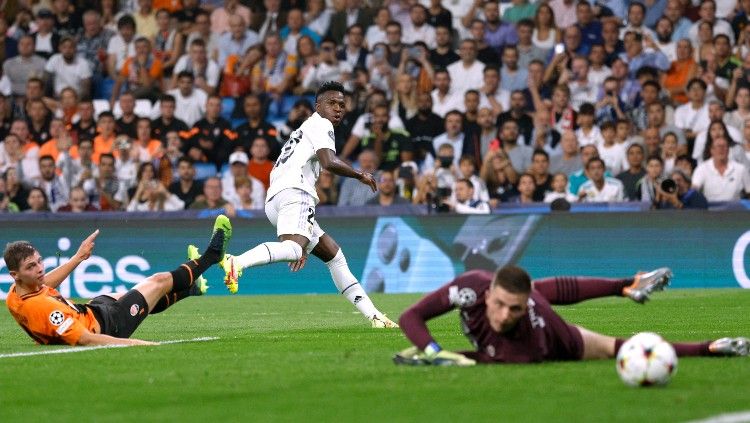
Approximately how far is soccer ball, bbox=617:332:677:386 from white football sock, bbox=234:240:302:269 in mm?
5641

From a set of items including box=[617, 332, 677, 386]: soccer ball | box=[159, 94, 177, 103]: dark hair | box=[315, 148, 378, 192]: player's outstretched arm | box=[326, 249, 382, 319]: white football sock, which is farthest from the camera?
box=[159, 94, 177, 103]: dark hair

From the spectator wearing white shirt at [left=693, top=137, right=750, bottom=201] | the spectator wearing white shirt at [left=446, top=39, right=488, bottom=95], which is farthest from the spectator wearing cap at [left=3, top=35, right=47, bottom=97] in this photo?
the spectator wearing white shirt at [left=693, top=137, right=750, bottom=201]

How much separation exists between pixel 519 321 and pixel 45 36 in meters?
19.6

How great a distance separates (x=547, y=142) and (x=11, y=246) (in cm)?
1228

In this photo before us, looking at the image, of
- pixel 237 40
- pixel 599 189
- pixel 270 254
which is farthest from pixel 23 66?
pixel 270 254

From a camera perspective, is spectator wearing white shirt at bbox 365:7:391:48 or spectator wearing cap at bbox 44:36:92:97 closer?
spectator wearing white shirt at bbox 365:7:391:48

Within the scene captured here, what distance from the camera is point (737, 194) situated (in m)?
19.7

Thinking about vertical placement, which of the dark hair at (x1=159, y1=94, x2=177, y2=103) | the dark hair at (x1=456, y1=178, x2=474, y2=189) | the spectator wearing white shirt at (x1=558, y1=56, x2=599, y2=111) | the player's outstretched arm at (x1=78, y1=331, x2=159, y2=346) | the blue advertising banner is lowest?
the blue advertising banner

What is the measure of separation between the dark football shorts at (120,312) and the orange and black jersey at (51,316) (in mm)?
98

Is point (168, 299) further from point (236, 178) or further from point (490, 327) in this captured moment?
point (236, 178)

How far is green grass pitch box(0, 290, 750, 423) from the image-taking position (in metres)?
6.56

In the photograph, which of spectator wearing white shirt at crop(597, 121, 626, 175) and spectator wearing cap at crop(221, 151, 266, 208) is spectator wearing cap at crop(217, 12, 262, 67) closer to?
spectator wearing cap at crop(221, 151, 266, 208)

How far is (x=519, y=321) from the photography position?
8.00 m

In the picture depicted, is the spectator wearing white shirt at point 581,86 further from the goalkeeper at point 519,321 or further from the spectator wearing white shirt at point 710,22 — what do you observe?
the goalkeeper at point 519,321
